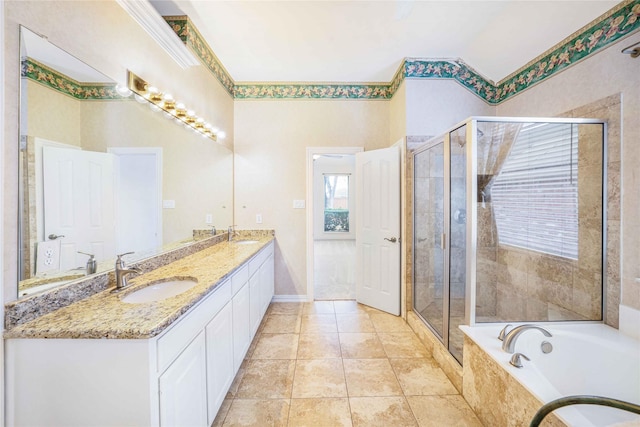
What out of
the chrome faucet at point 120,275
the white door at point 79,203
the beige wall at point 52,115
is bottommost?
the chrome faucet at point 120,275

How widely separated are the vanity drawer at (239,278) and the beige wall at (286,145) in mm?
1268

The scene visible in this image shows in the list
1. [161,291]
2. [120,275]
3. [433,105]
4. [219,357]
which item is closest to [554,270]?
[433,105]

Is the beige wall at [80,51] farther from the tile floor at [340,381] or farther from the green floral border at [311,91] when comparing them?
the tile floor at [340,381]

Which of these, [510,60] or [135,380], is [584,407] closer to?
[135,380]

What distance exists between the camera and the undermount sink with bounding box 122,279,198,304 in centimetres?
143

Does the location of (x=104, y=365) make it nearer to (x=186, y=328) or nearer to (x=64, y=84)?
(x=186, y=328)

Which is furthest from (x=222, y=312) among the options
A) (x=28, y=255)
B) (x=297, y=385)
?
(x=28, y=255)

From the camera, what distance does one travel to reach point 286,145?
3379mm

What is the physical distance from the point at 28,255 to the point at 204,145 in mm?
1802

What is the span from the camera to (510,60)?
8.39ft

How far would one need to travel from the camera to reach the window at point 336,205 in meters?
8.45

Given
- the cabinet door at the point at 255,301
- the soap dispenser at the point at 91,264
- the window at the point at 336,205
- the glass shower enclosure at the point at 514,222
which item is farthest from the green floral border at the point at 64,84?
the window at the point at 336,205

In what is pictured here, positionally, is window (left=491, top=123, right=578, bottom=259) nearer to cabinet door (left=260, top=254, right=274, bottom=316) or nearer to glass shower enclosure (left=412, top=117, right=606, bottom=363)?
glass shower enclosure (left=412, top=117, right=606, bottom=363)

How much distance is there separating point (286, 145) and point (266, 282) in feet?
5.57
